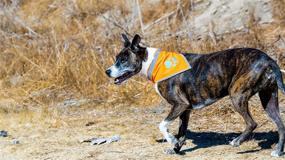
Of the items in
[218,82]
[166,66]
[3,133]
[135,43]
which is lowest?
[218,82]

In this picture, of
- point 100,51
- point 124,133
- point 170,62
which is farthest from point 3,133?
point 100,51

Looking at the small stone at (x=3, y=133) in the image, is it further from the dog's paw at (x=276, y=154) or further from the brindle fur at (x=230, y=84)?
the dog's paw at (x=276, y=154)

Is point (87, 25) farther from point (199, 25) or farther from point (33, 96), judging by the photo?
point (33, 96)

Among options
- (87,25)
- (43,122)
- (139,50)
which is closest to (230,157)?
(139,50)

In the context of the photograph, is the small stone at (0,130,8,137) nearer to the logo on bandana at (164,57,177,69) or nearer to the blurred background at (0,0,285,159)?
the blurred background at (0,0,285,159)

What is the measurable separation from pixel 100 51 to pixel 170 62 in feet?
17.1

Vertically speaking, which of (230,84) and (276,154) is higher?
(230,84)

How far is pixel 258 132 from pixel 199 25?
5597 millimetres

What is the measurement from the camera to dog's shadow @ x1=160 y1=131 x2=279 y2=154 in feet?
27.2

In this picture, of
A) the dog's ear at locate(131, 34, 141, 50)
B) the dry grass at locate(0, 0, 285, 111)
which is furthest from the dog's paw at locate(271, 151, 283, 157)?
the dry grass at locate(0, 0, 285, 111)

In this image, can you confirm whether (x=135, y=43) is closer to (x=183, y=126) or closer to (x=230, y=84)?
(x=183, y=126)

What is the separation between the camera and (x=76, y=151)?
8.55m

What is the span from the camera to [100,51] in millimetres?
13141

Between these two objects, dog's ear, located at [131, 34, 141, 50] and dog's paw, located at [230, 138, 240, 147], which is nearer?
dog's paw, located at [230, 138, 240, 147]
